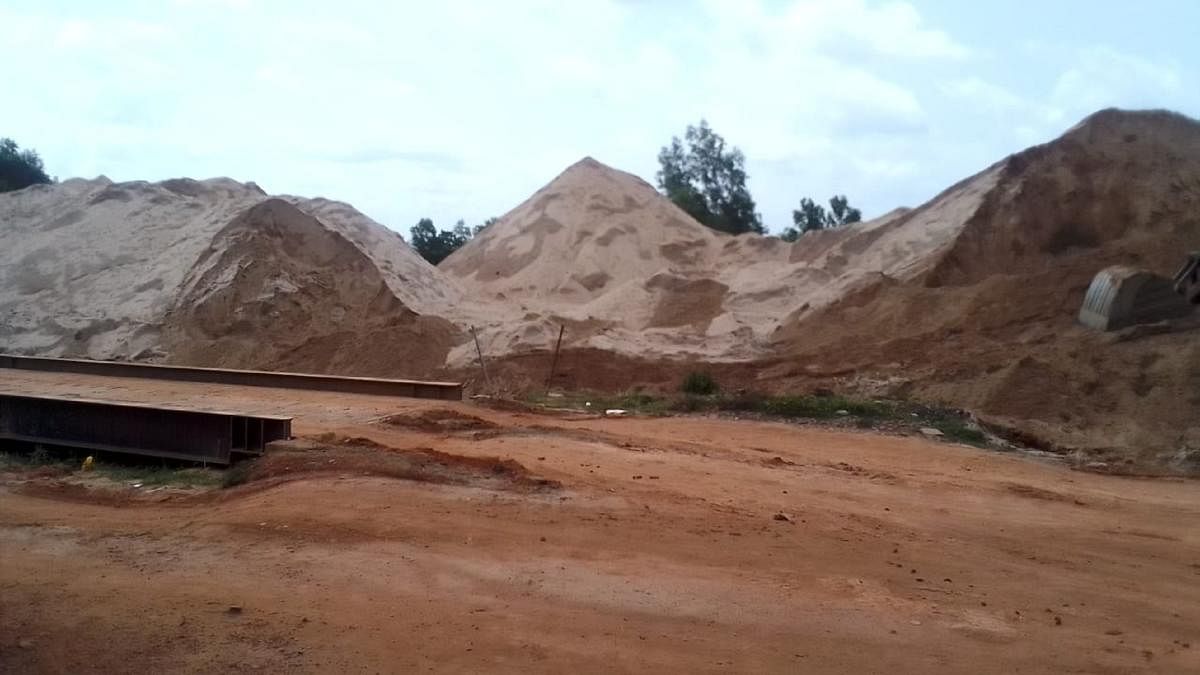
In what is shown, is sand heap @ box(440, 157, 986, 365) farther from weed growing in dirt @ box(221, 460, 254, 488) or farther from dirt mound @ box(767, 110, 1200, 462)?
weed growing in dirt @ box(221, 460, 254, 488)

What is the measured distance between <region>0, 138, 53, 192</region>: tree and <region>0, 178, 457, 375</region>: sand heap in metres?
13.4

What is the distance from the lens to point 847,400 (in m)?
17.7

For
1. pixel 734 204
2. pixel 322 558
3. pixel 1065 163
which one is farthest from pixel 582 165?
pixel 322 558

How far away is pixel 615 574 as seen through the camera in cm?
779

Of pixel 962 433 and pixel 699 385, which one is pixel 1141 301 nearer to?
pixel 962 433

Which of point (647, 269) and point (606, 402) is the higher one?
point (647, 269)

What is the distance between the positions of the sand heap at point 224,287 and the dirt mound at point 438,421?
7949 mm

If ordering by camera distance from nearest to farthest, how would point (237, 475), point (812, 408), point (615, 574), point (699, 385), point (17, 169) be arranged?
point (615, 574) < point (237, 475) < point (812, 408) < point (699, 385) < point (17, 169)

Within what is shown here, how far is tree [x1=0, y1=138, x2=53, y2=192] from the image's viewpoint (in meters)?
47.8

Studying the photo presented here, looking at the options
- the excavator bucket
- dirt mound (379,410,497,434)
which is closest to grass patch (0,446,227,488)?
dirt mound (379,410,497,434)

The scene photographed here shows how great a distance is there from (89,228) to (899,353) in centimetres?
2774

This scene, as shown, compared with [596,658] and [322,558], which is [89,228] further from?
[596,658]

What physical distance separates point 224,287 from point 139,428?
1588 cm

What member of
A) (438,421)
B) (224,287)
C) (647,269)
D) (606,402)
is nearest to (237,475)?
(438,421)
